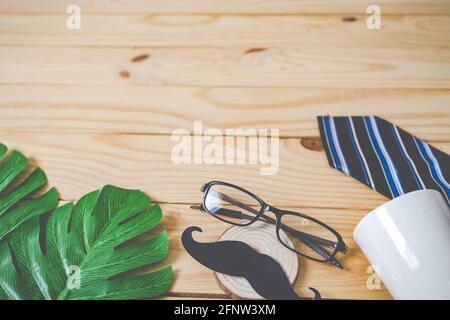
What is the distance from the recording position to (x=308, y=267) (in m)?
0.54

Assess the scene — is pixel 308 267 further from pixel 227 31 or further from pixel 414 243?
pixel 227 31

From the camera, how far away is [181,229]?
0.56 metres

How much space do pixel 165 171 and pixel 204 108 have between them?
0.11 metres

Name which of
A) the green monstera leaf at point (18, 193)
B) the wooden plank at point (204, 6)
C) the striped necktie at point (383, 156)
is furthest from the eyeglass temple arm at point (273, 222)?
the wooden plank at point (204, 6)

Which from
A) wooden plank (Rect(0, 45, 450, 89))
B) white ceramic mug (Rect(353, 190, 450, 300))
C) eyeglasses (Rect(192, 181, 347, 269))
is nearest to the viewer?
white ceramic mug (Rect(353, 190, 450, 300))

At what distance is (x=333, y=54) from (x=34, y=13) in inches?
19.4

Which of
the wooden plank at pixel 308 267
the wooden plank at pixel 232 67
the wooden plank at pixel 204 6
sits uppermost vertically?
the wooden plank at pixel 204 6

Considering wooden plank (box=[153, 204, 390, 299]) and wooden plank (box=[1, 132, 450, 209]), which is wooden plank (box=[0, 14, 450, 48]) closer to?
wooden plank (box=[1, 132, 450, 209])

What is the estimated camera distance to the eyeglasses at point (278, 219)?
1.77 ft

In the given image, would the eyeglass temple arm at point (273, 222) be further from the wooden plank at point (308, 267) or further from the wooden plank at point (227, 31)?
the wooden plank at point (227, 31)

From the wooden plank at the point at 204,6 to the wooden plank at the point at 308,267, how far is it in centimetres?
34

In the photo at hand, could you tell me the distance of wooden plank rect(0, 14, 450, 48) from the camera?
26.3 inches

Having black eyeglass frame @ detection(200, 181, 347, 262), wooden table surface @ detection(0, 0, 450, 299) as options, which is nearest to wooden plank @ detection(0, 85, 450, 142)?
wooden table surface @ detection(0, 0, 450, 299)

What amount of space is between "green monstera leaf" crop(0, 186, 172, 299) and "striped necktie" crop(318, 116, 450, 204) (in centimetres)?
27
